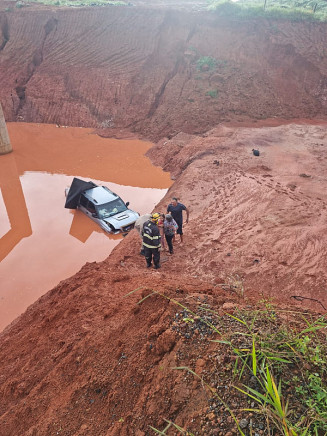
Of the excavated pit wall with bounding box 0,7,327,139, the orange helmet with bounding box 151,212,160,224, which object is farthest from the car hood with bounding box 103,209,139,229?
the excavated pit wall with bounding box 0,7,327,139

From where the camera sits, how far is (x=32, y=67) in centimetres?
2381

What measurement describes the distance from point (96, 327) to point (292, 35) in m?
26.9

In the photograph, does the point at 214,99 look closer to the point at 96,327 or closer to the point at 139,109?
the point at 139,109

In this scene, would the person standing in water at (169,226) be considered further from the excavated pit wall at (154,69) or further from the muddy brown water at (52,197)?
the excavated pit wall at (154,69)

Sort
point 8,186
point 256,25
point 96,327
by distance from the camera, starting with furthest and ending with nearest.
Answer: point 256,25 < point 8,186 < point 96,327

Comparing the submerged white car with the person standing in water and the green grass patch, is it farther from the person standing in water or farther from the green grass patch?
the green grass patch

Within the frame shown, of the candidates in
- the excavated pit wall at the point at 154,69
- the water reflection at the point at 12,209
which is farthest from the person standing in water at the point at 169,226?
the excavated pit wall at the point at 154,69

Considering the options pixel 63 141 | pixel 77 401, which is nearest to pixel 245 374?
pixel 77 401

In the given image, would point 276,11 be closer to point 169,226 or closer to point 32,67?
point 32,67

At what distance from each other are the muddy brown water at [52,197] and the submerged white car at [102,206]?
37 centimetres

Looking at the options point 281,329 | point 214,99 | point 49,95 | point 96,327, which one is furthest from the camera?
point 49,95

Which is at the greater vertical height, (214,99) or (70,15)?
(70,15)

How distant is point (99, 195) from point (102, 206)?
1.83 ft

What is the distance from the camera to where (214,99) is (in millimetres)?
20703
